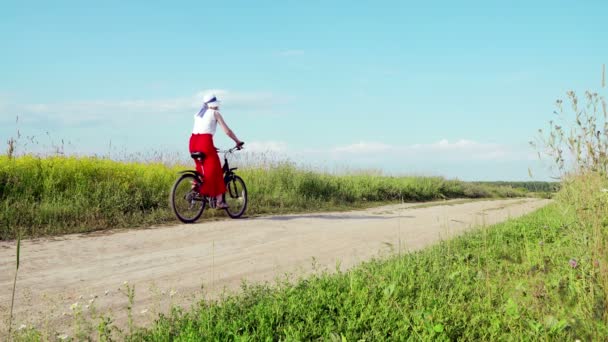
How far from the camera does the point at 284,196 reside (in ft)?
48.9

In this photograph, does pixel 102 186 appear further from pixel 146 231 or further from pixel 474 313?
pixel 474 313

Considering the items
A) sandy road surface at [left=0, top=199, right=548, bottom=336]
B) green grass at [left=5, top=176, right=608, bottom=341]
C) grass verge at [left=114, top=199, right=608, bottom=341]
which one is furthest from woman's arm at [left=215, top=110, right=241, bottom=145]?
grass verge at [left=114, top=199, right=608, bottom=341]

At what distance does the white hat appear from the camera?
1112cm

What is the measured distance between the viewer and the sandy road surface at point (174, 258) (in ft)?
17.0

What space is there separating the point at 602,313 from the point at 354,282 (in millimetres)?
2285

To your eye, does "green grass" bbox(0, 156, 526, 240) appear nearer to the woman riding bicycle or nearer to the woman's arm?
the woman riding bicycle

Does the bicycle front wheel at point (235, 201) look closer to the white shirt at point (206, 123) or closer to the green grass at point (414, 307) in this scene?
the white shirt at point (206, 123)

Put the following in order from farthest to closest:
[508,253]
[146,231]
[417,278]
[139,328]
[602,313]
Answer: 1. [146,231]
2. [508,253]
3. [417,278]
4. [602,313]
5. [139,328]

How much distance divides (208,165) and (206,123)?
3.03 feet

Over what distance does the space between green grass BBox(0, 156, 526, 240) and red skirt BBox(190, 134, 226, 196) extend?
896mm

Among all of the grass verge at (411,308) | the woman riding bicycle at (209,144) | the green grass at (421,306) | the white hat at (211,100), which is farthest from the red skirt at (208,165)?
the grass verge at (411,308)

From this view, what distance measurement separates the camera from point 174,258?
7.19m

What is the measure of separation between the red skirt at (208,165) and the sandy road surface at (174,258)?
862mm

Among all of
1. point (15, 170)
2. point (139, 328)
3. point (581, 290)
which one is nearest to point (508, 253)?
point (581, 290)
